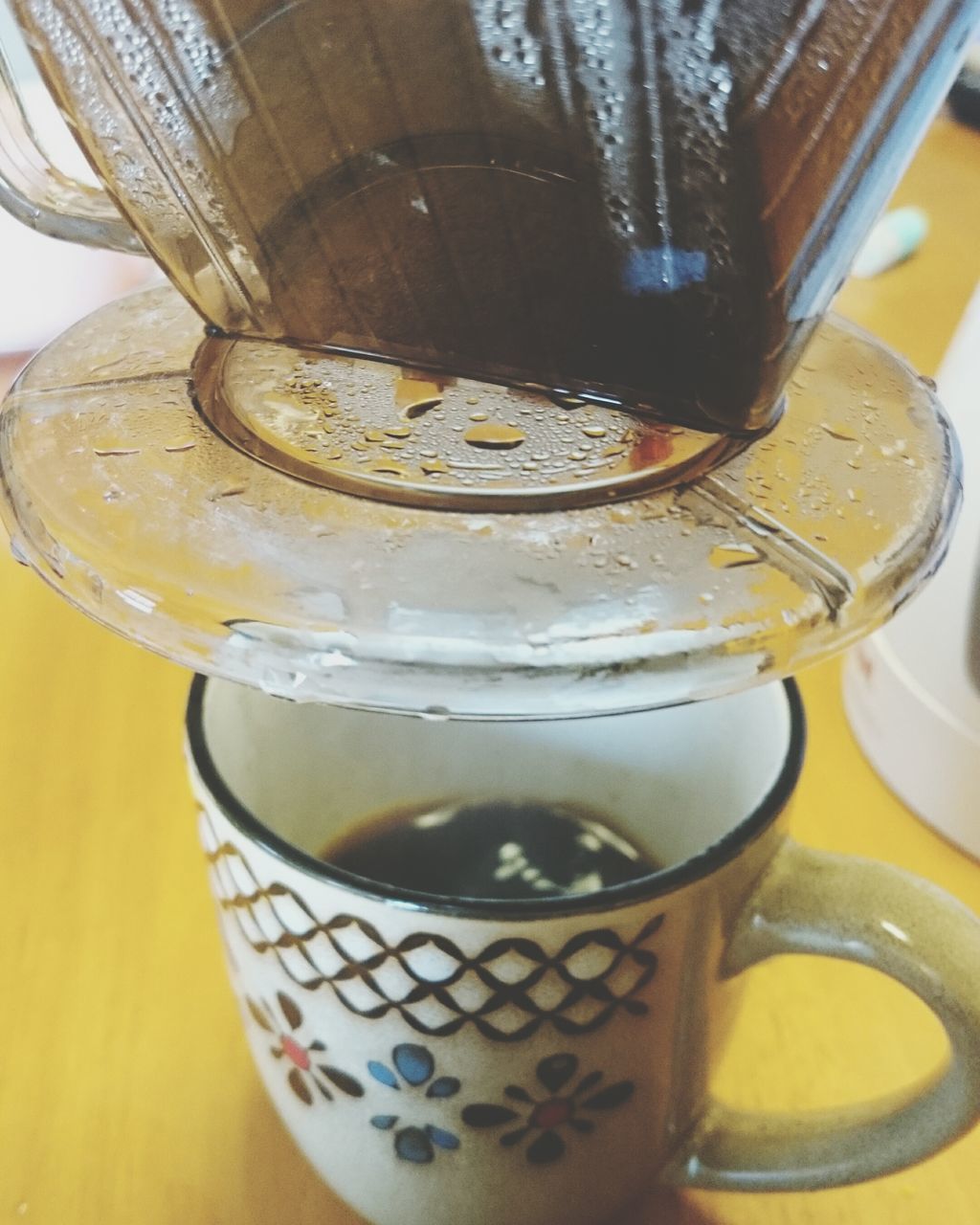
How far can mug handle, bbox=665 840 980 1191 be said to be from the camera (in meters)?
0.22

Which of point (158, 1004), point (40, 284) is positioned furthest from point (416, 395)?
point (40, 284)

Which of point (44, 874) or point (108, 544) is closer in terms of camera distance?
point (108, 544)

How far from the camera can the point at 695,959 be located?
0.76 feet

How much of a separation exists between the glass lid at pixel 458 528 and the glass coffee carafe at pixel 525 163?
0.5 inches

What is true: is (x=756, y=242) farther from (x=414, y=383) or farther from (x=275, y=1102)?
(x=275, y=1102)

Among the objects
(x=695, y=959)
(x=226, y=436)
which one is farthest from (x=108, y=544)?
(x=695, y=959)

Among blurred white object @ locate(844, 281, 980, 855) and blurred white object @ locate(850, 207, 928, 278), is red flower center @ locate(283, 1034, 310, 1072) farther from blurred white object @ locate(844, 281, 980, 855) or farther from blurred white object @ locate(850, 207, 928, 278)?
blurred white object @ locate(850, 207, 928, 278)

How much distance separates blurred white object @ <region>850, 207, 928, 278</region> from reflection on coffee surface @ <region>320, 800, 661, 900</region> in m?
0.56

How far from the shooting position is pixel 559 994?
0.71ft

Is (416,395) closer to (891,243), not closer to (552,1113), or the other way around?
(552,1113)

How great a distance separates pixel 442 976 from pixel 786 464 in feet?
0.39

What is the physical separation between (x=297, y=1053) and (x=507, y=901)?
82mm

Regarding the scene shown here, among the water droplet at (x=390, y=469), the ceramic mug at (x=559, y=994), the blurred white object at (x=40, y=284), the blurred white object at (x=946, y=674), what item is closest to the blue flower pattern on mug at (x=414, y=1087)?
the ceramic mug at (x=559, y=994)

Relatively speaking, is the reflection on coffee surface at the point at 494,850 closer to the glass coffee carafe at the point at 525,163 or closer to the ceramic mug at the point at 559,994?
the ceramic mug at the point at 559,994
